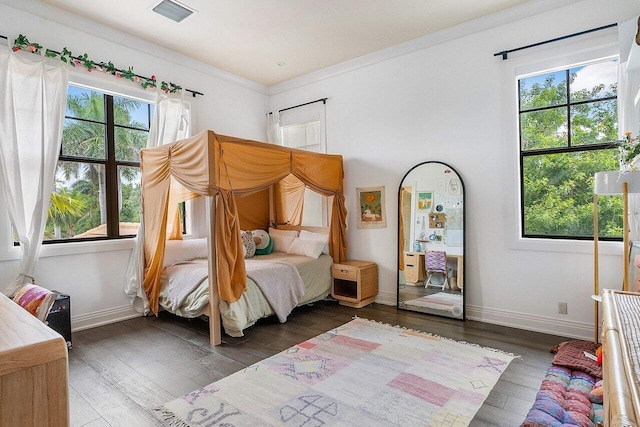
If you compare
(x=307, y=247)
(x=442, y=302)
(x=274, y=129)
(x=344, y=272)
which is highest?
(x=274, y=129)

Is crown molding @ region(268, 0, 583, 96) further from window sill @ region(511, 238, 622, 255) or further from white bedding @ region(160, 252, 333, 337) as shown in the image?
white bedding @ region(160, 252, 333, 337)

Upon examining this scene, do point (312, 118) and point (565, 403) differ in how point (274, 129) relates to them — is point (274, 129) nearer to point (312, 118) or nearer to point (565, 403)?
point (312, 118)

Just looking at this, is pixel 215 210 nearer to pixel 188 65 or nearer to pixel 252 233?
pixel 252 233

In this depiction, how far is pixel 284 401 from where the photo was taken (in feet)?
7.47

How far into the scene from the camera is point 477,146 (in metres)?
3.82

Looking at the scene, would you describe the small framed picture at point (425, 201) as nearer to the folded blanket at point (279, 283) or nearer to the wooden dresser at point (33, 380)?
the folded blanket at point (279, 283)

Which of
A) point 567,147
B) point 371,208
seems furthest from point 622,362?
point 371,208

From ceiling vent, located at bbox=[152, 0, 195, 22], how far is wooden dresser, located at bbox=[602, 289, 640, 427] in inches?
156

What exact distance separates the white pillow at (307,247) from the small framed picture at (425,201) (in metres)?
1.33

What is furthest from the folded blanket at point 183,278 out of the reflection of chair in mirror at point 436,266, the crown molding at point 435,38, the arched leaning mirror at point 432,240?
the crown molding at point 435,38

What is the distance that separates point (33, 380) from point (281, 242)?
4.40m

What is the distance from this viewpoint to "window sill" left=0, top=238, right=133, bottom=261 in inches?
129

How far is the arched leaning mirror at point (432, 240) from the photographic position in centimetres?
390

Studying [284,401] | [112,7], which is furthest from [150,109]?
[284,401]
